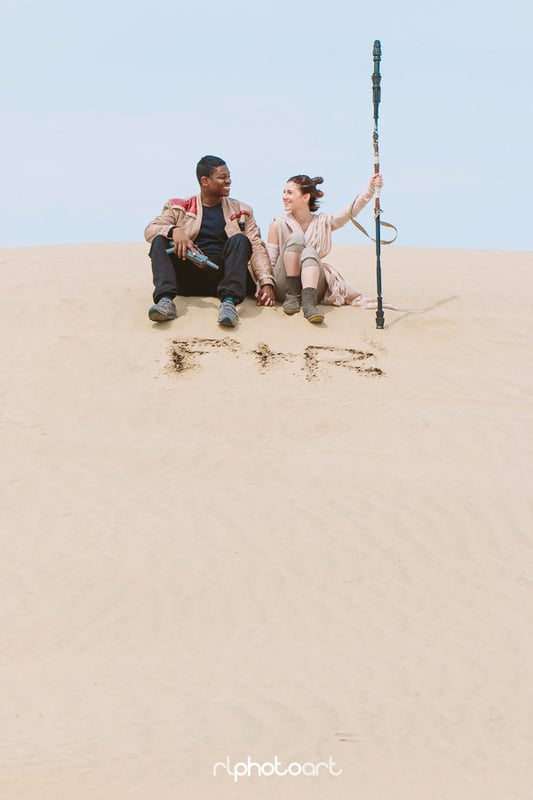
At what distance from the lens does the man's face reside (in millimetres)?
9211

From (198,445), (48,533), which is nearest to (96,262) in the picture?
(198,445)

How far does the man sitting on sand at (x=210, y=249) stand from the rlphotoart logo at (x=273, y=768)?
4.87 meters

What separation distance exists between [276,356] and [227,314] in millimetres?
570

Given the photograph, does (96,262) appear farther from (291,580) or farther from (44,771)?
(44,771)

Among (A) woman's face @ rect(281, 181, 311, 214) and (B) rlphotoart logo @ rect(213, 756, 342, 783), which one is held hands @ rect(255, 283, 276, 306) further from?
(B) rlphotoart logo @ rect(213, 756, 342, 783)

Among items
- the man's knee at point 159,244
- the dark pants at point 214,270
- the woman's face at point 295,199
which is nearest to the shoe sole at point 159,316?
the dark pants at point 214,270

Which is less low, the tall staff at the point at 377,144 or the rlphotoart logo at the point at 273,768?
the tall staff at the point at 377,144

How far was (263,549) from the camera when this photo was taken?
21.5 ft

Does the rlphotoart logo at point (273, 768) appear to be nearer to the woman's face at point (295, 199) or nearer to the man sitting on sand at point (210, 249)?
the man sitting on sand at point (210, 249)

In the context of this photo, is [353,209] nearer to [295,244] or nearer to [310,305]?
[295,244]

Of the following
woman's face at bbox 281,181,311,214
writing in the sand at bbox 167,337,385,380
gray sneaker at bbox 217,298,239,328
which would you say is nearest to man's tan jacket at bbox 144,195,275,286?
woman's face at bbox 281,181,311,214

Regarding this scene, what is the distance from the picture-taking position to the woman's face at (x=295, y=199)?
9578 mm

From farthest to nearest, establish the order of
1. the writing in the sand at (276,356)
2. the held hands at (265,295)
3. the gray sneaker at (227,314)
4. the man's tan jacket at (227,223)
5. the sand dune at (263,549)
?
the held hands at (265,295) → the man's tan jacket at (227,223) → the gray sneaker at (227,314) → the writing in the sand at (276,356) → the sand dune at (263,549)

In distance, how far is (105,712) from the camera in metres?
5.14
